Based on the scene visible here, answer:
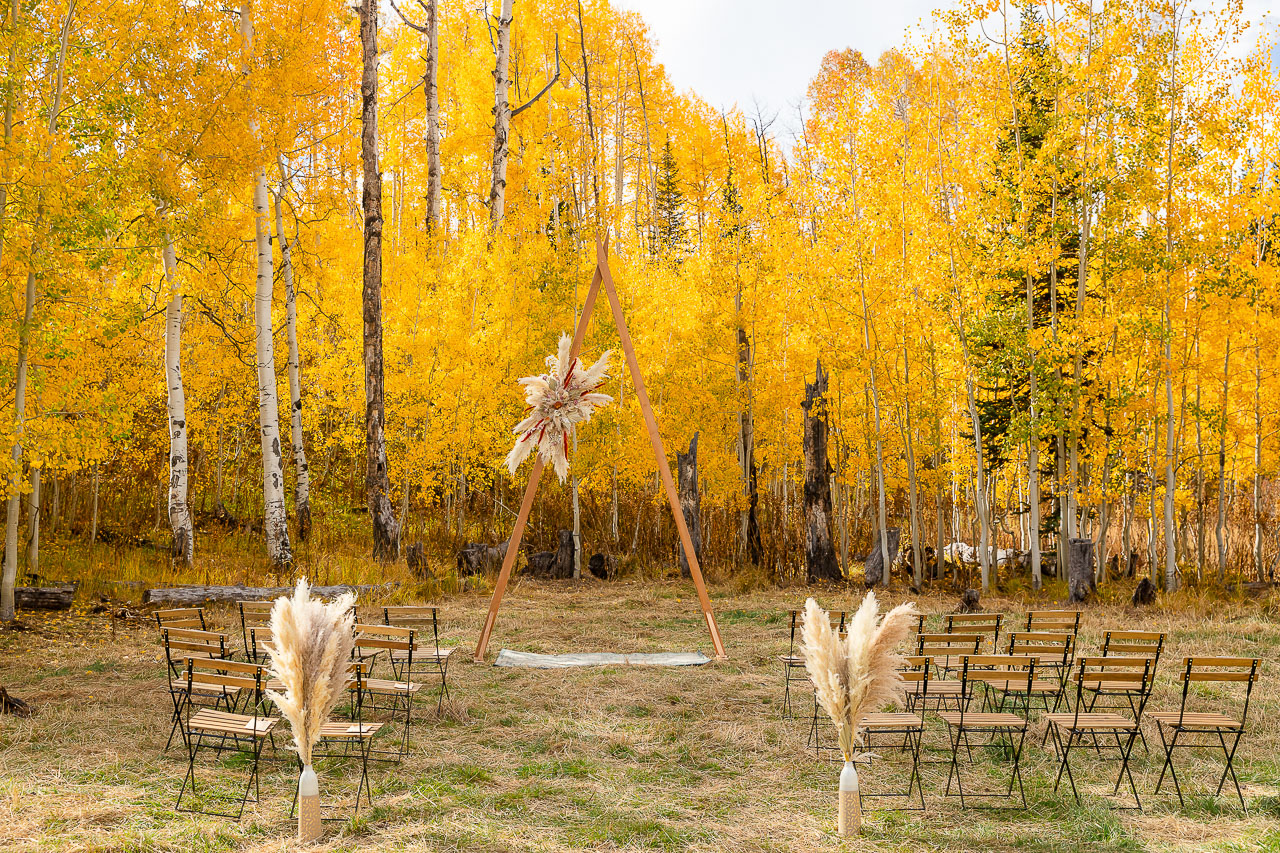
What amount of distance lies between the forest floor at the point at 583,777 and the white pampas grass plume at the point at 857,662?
65 cm

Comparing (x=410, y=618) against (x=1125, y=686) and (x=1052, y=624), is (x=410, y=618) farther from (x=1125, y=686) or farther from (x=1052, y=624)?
(x=1125, y=686)

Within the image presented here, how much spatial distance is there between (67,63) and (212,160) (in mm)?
1941

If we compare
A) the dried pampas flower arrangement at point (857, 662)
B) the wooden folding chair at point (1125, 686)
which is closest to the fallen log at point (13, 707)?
the dried pampas flower arrangement at point (857, 662)

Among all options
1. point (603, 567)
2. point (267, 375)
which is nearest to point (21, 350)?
point (267, 375)

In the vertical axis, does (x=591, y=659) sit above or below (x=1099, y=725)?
below

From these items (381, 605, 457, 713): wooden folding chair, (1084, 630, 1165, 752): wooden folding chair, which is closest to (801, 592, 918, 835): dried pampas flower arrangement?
(1084, 630, 1165, 752): wooden folding chair

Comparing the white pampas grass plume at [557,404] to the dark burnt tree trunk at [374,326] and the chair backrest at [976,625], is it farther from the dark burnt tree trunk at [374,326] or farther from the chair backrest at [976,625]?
the dark burnt tree trunk at [374,326]

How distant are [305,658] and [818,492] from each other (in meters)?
11.5

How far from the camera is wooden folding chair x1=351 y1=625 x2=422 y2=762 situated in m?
5.75

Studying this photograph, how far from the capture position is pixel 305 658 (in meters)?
4.19

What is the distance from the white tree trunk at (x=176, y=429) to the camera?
1221cm

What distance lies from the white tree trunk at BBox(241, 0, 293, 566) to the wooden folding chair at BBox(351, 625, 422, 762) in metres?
5.61

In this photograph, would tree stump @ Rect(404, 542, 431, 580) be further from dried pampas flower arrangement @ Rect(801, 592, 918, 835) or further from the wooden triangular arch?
dried pampas flower arrangement @ Rect(801, 592, 918, 835)

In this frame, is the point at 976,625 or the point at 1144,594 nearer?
the point at 976,625
